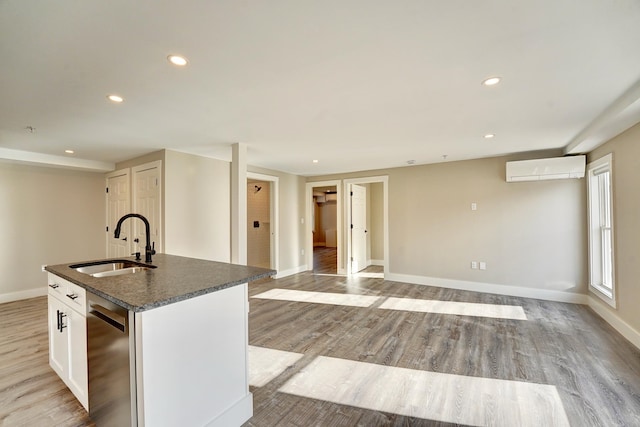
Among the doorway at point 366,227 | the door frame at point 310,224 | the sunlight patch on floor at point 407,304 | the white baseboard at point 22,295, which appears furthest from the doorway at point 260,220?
the white baseboard at point 22,295

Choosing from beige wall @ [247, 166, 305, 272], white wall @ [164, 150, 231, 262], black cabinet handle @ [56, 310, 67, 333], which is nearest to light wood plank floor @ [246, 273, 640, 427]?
white wall @ [164, 150, 231, 262]

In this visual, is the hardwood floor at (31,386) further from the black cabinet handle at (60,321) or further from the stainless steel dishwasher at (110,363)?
the black cabinet handle at (60,321)

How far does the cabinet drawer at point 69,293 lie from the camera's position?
1.71 meters

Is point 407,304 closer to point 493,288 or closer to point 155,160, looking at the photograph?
point 493,288

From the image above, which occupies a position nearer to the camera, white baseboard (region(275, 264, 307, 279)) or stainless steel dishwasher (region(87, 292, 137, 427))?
stainless steel dishwasher (region(87, 292, 137, 427))

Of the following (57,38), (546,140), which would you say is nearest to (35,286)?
(57,38)

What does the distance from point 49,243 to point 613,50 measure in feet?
23.3

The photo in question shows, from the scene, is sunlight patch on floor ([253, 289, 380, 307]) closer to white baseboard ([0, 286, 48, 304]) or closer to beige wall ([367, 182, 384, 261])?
beige wall ([367, 182, 384, 261])

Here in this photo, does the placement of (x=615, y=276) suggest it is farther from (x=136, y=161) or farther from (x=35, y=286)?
(x=35, y=286)

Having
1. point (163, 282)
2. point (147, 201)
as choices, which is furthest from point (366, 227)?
point (163, 282)

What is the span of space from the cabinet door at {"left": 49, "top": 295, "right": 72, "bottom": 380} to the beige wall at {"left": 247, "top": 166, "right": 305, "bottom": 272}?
12.5 ft

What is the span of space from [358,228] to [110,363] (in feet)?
17.5

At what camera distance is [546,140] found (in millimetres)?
3621

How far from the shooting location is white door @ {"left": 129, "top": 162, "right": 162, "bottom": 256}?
400cm
